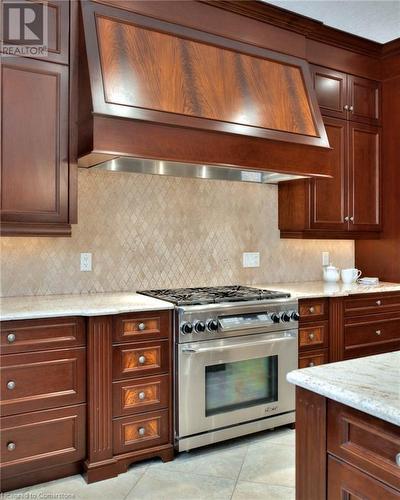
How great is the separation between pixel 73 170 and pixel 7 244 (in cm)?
64

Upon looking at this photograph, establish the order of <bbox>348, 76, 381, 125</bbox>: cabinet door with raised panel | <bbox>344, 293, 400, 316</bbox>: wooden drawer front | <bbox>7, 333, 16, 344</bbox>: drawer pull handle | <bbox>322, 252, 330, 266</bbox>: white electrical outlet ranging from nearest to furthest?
1. <bbox>7, 333, 16, 344</bbox>: drawer pull handle
2. <bbox>344, 293, 400, 316</bbox>: wooden drawer front
3. <bbox>348, 76, 381, 125</bbox>: cabinet door with raised panel
4. <bbox>322, 252, 330, 266</bbox>: white electrical outlet

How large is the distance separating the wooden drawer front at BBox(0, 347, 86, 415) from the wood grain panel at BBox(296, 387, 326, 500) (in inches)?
55.2

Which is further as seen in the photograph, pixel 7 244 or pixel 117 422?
pixel 7 244

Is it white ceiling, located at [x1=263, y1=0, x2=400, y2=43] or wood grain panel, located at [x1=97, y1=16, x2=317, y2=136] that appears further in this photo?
white ceiling, located at [x1=263, y1=0, x2=400, y2=43]

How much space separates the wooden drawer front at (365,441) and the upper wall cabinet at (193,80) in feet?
6.20

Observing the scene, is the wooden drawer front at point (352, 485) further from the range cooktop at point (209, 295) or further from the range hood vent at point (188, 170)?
the range hood vent at point (188, 170)

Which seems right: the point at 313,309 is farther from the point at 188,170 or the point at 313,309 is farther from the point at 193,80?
the point at 193,80

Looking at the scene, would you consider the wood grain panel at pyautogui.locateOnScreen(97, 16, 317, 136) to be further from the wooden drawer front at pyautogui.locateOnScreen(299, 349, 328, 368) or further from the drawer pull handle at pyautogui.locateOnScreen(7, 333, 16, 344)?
the wooden drawer front at pyautogui.locateOnScreen(299, 349, 328, 368)

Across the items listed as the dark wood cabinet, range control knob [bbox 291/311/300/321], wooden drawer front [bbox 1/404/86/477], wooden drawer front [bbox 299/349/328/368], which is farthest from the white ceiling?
wooden drawer front [bbox 1/404/86/477]

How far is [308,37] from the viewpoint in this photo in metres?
3.50

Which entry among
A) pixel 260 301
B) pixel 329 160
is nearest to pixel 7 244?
pixel 260 301

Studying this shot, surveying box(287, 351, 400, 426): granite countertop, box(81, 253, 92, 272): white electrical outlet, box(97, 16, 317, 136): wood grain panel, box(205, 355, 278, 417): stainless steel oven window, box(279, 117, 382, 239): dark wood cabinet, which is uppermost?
box(97, 16, 317, 136): wood grain panel

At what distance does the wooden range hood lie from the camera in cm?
249

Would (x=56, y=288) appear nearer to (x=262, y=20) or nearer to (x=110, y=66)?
(x=110, y=66)
